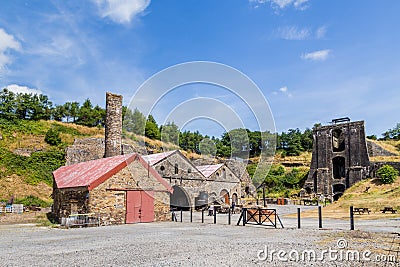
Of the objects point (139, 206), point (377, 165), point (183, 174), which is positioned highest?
point (377, 165)

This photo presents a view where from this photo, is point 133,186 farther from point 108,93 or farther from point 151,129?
point 151,129

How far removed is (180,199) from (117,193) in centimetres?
1363

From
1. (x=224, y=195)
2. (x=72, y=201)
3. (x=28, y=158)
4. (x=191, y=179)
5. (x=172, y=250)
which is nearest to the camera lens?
(x=172, y=250)

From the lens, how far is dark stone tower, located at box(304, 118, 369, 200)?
145 feet

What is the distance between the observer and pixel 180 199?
3084 centimetres

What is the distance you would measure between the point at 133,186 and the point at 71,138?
36.9 metres

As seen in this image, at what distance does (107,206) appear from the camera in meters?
17.3

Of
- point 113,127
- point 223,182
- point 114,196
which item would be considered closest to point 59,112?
point 223,182

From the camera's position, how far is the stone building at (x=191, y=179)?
92.6 feet

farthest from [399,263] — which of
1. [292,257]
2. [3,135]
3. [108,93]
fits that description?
[3,135]

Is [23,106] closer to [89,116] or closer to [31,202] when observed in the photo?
[89,116]

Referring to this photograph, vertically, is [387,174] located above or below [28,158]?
below

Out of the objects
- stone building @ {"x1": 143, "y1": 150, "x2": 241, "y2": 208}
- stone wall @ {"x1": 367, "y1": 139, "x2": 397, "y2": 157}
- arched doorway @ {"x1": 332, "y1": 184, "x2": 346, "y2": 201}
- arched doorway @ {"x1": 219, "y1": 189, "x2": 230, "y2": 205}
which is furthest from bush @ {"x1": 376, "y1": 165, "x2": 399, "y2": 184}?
arched doorway @ {"x1": 219, "y1": 189, "x2": 230, "y2": 205}

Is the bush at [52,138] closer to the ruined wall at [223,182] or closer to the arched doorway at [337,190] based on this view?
the ruined wall at [223,182]
